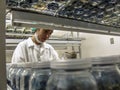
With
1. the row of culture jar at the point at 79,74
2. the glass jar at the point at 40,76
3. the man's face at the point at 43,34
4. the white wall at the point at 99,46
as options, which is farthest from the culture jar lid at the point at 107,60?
the white wall at the point at 99,46

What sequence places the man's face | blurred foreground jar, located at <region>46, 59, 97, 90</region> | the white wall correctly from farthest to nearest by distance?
1. the white wall
2. the man's face
3. blurred foreground jar, located at <region>46, 59, 97, 90</region>

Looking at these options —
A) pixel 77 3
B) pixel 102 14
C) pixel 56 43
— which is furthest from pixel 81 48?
pixel 77 3

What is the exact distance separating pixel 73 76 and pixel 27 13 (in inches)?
35.2

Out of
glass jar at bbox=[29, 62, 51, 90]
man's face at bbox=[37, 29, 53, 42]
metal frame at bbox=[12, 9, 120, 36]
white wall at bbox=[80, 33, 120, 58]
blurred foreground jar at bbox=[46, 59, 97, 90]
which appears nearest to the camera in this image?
blurred foreground jar at bbox=[46, 59, 97, 90]

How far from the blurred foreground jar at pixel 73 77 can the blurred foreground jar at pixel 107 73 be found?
0.17 feet

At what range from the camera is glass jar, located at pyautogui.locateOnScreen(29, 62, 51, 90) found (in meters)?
0.66

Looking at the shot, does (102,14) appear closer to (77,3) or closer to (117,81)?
(77,3)

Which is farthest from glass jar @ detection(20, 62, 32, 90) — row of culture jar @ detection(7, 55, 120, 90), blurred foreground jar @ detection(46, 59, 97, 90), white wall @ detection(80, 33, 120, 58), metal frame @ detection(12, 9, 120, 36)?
white wall @ detection(80, 33, 120, 58)

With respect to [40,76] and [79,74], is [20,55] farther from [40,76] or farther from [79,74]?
[79,74]

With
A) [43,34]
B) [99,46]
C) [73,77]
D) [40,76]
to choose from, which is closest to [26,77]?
[40,76]

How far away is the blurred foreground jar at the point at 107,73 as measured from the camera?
1.87 feet

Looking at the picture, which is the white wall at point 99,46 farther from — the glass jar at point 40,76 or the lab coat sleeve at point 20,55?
the glass jar at point 40,76

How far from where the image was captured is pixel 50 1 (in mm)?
1192

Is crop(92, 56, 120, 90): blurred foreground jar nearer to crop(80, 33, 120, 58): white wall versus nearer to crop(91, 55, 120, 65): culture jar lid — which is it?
crop(91, 55, 120, 65): culture jar lid
